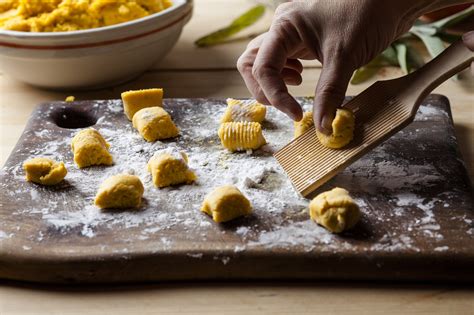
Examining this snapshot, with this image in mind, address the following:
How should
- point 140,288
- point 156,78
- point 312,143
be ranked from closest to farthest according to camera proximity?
1. point 140,288
2. point 312,143
3. point 156,78

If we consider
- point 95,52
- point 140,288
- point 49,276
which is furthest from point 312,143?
point 95,52

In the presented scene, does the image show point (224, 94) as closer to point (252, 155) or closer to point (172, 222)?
point (252, 155)

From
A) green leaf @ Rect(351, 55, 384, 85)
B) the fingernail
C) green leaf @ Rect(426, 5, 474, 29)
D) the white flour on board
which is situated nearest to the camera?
the white flour on board

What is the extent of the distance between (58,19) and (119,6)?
18 cm

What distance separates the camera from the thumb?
1.48 m

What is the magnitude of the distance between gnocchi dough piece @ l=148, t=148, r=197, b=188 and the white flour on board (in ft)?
0.06

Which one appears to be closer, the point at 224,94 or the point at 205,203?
the point at 205,203

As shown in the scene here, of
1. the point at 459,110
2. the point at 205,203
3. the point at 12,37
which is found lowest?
the point at 459,110

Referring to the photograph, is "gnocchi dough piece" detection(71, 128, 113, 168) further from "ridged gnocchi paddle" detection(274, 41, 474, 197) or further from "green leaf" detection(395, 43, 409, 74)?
"green leaf" detection(395, 43, 409, 74)

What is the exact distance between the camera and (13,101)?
2.18 meters

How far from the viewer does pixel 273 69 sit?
5.07 feet

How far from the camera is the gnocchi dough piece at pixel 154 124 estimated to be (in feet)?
5.78

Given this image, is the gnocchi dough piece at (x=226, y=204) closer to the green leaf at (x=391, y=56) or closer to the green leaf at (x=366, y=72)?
the green leaf at (x=366, y=72)

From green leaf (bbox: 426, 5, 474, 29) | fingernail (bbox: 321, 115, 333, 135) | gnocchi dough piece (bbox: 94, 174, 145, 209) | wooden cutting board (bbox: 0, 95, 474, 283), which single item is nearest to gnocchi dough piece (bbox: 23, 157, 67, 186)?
wooden cutting board (bbox: 0, 95, 474, 283)
